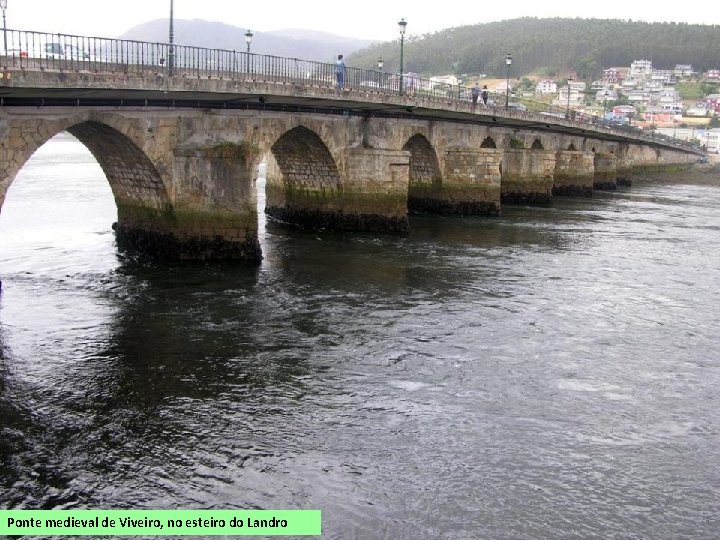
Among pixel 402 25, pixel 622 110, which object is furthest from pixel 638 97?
pixel 402 25

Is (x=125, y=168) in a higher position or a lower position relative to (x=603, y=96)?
lower

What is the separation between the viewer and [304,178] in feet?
94.4

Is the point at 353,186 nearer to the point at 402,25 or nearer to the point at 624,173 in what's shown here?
the point at 402,25

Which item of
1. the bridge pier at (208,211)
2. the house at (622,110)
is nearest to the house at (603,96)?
the house at (622,110)

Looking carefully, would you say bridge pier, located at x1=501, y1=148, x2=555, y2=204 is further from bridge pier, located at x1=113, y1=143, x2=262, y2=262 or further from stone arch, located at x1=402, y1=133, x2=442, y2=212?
Result: bridge pier, located at x1=113, y1=143, x2=262, y2=262

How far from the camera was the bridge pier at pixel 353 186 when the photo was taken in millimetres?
27734

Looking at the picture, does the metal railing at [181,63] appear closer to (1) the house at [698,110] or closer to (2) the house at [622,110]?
(2) the house at [622,110]

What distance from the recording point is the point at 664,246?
1109 inches

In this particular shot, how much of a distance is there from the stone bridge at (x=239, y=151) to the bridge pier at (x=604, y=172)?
24.2 m

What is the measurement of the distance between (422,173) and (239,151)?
15.9 metres

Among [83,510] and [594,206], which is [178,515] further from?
[594,206]

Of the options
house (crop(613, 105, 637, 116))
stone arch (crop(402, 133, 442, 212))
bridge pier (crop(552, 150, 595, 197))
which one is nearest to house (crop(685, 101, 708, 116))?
house (crop(613, 105, 637, 116))

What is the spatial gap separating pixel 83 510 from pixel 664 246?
2357cm

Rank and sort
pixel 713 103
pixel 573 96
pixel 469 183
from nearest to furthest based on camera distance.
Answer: pixel 469 183 → pixel 713 103 → pixel 573 96
